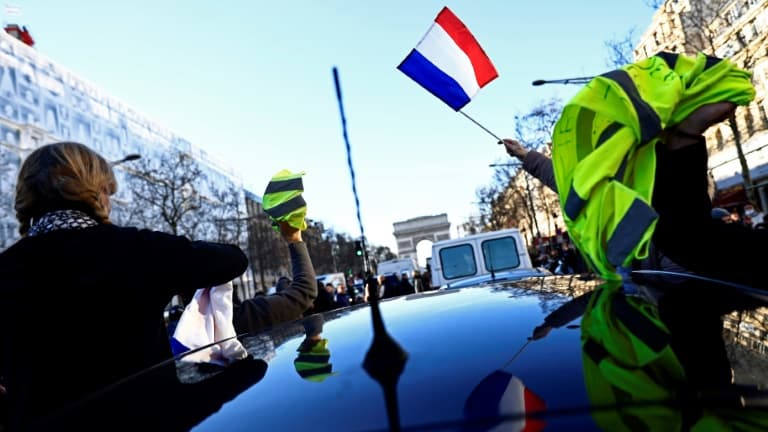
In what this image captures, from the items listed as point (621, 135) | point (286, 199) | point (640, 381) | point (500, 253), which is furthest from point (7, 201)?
point (640, 381)

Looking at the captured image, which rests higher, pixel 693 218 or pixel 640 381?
pixel 693 218

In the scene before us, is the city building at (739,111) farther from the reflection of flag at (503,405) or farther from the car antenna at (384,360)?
the reflection of flag at (503,405)

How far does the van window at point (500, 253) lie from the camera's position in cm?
1073

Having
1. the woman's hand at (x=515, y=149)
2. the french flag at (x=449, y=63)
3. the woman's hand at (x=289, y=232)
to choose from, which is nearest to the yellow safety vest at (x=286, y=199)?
the woman's hand at (x=289, y=232)

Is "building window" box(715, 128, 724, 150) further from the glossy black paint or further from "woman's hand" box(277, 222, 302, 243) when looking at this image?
the glossy black paint

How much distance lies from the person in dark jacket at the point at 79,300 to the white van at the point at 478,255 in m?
8.95

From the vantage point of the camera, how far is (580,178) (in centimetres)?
192

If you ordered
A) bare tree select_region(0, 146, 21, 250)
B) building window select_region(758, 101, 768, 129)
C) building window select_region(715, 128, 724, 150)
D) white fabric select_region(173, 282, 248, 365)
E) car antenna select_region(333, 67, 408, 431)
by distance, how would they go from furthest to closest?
building window select_region(715, 128, 724, 150) → bare tree select_region(0, 146, 21, 250) → building window select_region(758, 101, 768, 129) → white fabric select_region(173, 282, 248, 365) → car antenna select_region(333, 67, 408, 431)

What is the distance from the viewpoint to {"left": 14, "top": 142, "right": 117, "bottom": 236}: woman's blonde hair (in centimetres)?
199

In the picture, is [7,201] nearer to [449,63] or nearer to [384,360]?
[449,63]

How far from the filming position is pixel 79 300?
175 centimetres

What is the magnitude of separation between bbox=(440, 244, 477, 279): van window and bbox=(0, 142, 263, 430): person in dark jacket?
9.19 meters

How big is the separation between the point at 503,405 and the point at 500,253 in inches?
391

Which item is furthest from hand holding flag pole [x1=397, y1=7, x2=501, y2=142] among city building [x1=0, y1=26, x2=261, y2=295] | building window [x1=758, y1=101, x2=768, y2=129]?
city building [x1=0, y1=26, x2=261, y2=295]
